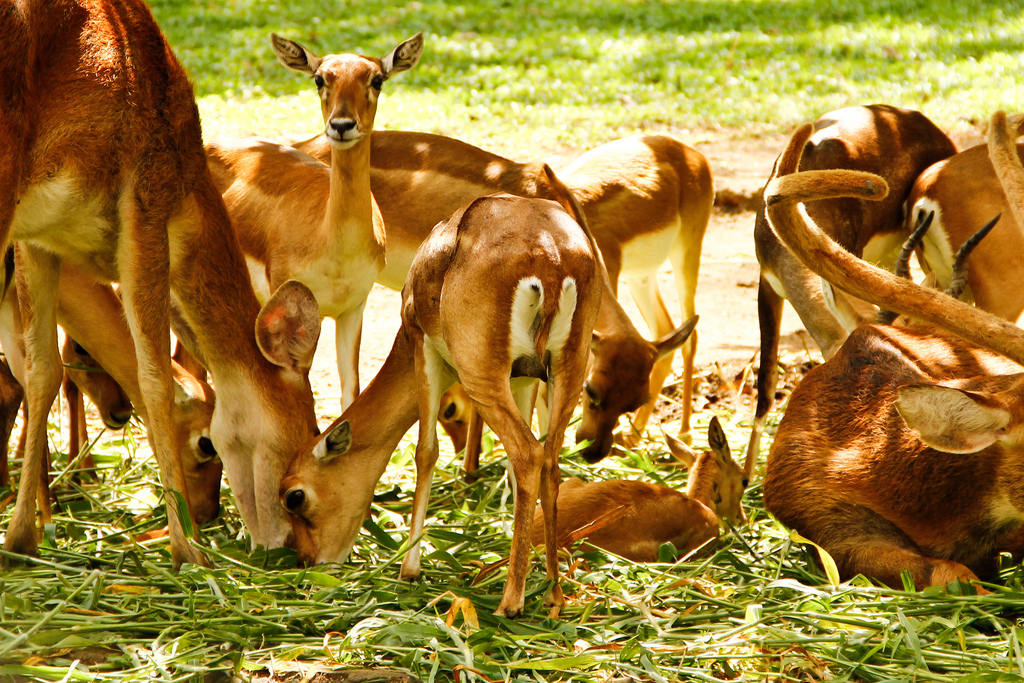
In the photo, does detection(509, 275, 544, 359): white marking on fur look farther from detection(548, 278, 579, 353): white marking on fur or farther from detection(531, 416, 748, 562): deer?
detection(531, 416, 748, 562): deer

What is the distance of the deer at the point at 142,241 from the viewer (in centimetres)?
362

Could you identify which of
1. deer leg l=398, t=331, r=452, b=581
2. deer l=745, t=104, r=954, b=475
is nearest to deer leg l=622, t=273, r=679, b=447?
deer l=745, t=104, r=954, b=475

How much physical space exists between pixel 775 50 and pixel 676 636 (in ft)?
45.5

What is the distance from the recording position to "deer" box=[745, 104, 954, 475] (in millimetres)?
5484

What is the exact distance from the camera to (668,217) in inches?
283

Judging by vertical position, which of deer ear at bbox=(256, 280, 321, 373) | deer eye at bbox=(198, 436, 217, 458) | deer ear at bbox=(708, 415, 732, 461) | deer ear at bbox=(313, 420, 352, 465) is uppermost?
deer ear at bbox=(256, 280, 321, 373)

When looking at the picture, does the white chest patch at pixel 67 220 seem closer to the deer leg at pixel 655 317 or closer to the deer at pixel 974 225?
the deer leg at pixel 655 317

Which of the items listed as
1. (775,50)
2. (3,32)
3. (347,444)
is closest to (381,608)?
(347,444)

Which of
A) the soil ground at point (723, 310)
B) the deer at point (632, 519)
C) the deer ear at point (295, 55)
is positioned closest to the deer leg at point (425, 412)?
the deer at point (632, 519)

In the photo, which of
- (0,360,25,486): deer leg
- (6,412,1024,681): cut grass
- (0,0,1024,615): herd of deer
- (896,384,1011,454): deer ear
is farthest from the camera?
(0,360,25,486): deer leg

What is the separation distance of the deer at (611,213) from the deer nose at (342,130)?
4.39 ft

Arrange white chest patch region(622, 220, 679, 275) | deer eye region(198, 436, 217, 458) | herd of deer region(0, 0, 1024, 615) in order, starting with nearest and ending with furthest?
herd of deer region(0, 0, 1024, 615), deer eye region(198, 436, 217, 458), white chest patch region(622, 220, 679, 275)

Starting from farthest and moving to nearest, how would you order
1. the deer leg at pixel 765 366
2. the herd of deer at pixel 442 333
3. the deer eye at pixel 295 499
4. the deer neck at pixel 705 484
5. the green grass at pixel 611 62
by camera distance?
the green grass at pixel 611 62
the deer leg at pixel 765 366
the deer neck at pixel 705 484
the deer eye at pixel 295 499
the herd of deer at pixel 442 333

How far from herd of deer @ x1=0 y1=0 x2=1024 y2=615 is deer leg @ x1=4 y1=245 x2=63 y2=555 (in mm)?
12
